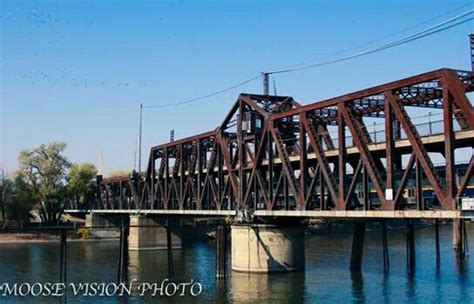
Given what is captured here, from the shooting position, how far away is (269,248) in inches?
2699

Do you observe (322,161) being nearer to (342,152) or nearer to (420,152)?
(342,152)

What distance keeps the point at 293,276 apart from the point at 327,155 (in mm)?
13632

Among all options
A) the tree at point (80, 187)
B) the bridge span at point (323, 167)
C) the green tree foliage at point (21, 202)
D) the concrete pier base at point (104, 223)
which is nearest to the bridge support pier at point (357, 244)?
the bridge span at point (323, 167)

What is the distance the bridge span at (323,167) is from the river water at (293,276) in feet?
14.1

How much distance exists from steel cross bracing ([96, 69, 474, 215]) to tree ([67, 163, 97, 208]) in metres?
59.0

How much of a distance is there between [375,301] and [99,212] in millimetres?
109760

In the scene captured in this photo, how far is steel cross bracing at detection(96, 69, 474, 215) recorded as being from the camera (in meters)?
46.9

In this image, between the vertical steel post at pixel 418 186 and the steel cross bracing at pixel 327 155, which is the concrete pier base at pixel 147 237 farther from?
the vertical steel post at pixel 418 186

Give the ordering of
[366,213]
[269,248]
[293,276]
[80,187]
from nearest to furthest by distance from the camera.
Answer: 1. [366,213]
2. [293,276]
3. [269,248]
4. [80,187]

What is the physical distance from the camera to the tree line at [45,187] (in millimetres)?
154250

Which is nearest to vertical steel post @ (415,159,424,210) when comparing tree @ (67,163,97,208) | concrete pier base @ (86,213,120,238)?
concrete pier base @ (86,213,120,238)

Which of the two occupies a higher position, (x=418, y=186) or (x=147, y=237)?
(x=418, y=186)

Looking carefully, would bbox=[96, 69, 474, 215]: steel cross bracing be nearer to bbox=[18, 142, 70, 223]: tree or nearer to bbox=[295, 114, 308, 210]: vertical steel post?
bbox=[295, 114, 308, 210]: vertical steel post

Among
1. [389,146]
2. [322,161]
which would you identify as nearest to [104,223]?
[322,161]
